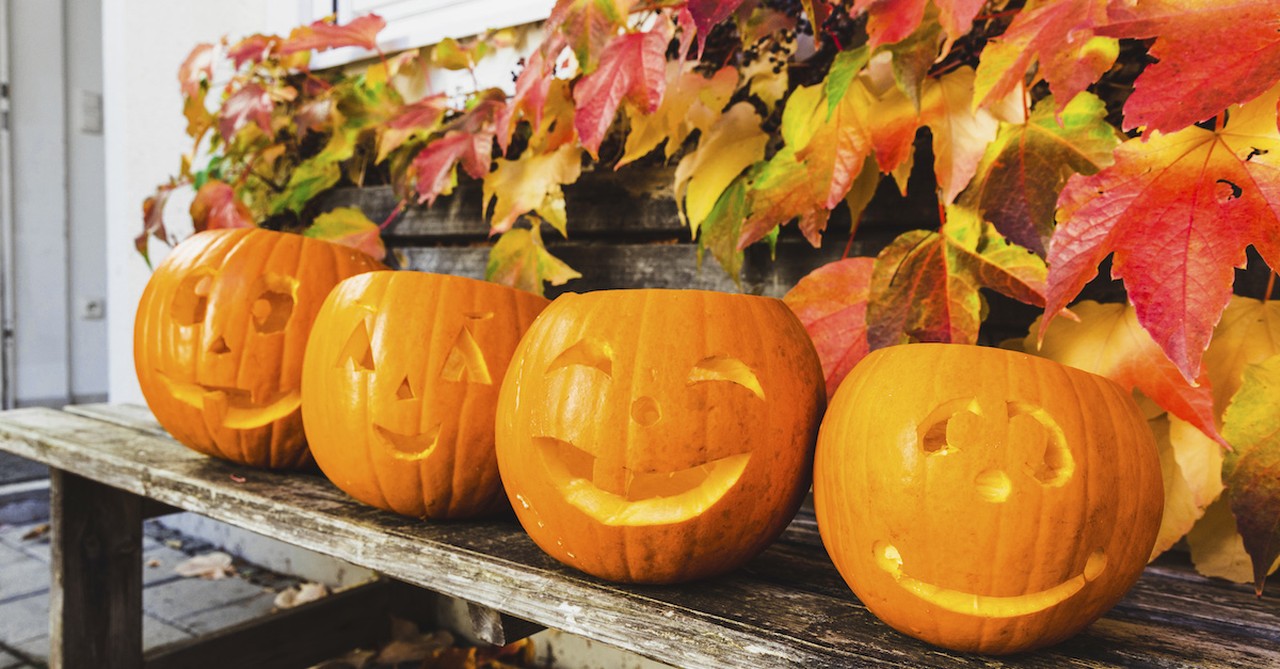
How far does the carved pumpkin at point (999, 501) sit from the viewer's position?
555 millimetres

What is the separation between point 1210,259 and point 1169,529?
0.39 metres

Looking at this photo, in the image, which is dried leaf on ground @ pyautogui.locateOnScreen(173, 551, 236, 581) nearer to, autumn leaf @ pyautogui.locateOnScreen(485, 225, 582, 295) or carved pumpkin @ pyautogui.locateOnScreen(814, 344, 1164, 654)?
autumn leaf @ pyautogui.locateOnScreen(485, 225, 582, 295)

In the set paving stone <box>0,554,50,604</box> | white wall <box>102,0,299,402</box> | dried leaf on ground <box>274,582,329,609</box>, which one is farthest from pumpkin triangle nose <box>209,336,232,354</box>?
paving stone <box>0,554,50,604</box>

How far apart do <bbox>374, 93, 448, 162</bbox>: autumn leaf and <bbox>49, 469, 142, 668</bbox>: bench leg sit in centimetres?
78

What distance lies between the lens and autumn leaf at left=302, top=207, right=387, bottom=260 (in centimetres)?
155

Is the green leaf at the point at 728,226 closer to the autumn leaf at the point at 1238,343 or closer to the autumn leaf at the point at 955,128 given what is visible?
the autumn leaf at the point at 955,128

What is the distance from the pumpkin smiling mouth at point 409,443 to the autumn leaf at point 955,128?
23.9 inches

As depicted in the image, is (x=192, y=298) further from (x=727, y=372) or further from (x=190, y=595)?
(x=190, y=595)

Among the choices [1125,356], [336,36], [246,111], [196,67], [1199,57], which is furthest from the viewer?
[196,67]

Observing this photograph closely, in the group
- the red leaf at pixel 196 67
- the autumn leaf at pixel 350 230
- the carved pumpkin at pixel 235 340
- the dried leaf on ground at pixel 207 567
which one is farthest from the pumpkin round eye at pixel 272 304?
the dried leaf on ground at pixel 207 567

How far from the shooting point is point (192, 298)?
3.53 feet

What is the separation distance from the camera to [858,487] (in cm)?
61

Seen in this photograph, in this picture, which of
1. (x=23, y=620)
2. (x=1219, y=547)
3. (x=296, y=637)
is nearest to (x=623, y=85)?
(x=1219, y=547)

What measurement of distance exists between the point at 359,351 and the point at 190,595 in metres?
1.53
